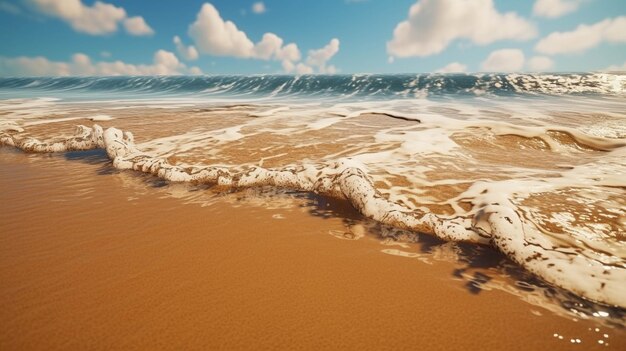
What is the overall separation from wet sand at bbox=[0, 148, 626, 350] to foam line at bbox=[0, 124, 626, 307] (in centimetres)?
39

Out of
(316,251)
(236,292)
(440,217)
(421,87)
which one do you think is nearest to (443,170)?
(440,217)

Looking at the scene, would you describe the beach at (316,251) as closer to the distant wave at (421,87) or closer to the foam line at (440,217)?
the foam line at (440,217)

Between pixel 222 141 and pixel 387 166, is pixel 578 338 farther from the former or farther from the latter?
pixel 222 141

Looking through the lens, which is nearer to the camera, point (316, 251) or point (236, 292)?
point (236, 292)

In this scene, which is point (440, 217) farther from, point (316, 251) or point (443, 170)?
point (443, 170)

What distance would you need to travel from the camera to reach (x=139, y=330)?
179 cm

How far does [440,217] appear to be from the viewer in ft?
10.5

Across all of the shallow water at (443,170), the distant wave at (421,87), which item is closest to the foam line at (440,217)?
the shallow water at (443,170)

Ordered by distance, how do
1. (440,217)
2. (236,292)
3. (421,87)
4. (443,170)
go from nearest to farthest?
(236,292), (440,217), (443,170), (421,87)

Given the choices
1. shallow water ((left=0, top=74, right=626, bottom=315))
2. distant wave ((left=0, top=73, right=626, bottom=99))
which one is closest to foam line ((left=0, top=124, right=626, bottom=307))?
shallow water ((left=0, top=74, right=626, bottom=315))

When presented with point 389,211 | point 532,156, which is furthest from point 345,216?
point 532,156

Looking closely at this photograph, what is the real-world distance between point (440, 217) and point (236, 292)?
2.19m

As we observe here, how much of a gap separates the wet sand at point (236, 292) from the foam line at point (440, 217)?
1.30 ft

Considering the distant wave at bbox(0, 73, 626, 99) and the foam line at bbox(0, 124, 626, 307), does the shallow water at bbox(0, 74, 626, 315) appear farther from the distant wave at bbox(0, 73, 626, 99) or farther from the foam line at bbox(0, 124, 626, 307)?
the distant wave at bbox(0, 73, 626, 99)
